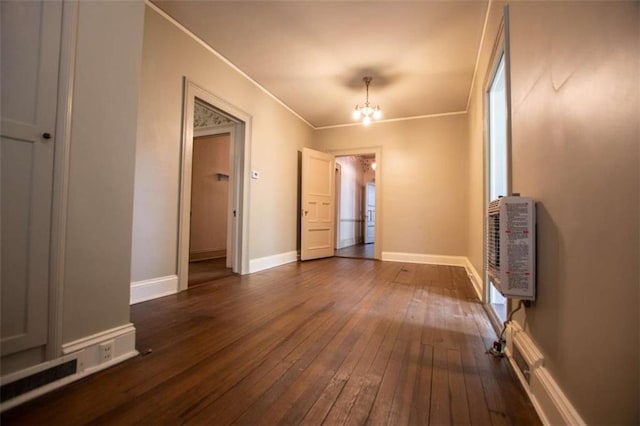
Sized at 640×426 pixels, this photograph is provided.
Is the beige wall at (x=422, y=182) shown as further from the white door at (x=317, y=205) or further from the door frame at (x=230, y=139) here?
the door frame at (x=230, y=139)

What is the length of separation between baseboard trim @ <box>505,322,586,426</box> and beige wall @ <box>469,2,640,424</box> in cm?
3

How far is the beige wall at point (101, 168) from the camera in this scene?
1228mm

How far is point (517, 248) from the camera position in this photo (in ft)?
4.03

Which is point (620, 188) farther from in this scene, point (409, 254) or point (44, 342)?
point (409, 254)

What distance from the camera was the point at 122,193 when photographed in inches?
55.4

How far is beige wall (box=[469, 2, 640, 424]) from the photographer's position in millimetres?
639

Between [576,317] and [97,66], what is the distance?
86.9 inches

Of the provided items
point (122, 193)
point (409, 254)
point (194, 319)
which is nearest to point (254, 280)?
point (194, 319)

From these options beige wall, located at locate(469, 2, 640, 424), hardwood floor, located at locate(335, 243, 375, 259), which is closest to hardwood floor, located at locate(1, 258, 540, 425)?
beige wall, located at locate(469, 2, 640, 424)

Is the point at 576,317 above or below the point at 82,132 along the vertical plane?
below

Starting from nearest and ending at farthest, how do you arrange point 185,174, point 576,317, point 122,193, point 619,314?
point 619,314
point 576,317
point 122,193
point 185,174

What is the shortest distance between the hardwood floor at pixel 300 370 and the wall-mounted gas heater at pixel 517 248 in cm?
44

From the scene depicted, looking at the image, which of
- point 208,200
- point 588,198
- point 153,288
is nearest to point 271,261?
point 153,288

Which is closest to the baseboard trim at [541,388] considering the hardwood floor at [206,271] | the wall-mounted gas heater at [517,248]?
the wall-mounted gas heater at [517,248]
